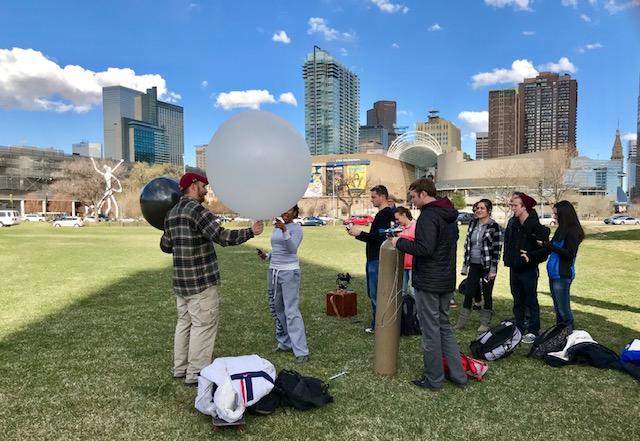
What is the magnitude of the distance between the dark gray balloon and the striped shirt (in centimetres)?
62

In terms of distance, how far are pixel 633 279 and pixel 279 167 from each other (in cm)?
1111

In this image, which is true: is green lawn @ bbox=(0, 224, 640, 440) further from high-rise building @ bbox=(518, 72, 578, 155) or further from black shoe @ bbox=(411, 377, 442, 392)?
high-rise building @ bbox=(518, 72, 578, 155)

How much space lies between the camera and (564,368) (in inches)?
178

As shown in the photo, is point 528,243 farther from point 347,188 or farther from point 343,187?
point 343,187

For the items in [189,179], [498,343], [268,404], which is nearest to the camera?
[268,404]

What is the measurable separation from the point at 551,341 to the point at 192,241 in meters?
4.10

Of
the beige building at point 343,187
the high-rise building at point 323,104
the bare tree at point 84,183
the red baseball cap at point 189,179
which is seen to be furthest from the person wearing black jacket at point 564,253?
the high-rise building at point 323,104

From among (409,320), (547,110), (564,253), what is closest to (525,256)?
(564,253)

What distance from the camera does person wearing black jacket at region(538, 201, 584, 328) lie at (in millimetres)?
5055

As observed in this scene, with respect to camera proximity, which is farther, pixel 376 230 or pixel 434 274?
pixel 376 230

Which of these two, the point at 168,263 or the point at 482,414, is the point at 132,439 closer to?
the point at 482,414

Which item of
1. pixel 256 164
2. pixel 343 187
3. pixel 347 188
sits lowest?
pixel 256 164

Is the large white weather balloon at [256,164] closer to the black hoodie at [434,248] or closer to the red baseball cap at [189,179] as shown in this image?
the red baseball cap at [189,179]

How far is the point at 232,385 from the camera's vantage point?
10.6 feet
